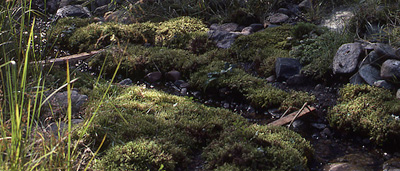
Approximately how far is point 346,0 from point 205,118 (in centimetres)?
470

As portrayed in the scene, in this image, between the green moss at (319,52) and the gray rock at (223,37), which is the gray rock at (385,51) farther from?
the gray rock at (223,37)

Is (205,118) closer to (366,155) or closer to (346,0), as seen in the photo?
(366,155)

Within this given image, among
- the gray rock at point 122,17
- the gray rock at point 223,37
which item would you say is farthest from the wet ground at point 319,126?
the gray rock at point 122,17

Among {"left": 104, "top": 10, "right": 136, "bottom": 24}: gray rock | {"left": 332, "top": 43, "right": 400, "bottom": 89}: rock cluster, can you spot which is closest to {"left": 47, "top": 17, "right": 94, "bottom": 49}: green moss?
{"left": 104, "top": 10, "right": 136, "bottom": 24}: gray rock

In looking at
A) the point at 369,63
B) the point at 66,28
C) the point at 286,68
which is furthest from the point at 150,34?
the point at 369,63

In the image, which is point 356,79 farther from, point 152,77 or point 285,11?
point 285,11

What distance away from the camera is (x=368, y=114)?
3898 millimetres

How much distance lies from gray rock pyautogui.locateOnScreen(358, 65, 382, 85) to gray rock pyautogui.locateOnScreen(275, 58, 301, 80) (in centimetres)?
90

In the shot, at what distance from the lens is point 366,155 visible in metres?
3.50

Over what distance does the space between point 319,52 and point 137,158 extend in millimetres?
3196

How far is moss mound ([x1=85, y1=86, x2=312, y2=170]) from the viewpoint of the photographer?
9.99 feet

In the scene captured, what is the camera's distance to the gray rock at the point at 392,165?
3234 mm

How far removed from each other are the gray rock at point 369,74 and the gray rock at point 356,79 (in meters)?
0.06

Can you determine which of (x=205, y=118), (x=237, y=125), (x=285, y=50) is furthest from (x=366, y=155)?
(x=285, y=50)
